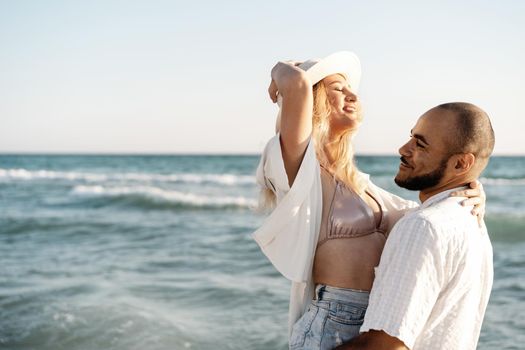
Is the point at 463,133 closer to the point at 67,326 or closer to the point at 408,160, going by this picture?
the point at 408,160

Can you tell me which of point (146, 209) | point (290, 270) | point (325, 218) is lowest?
point (146, 209)

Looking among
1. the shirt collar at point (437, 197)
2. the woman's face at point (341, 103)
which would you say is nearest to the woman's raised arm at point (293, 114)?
the woman's face at point (341, 103)

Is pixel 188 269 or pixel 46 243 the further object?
pixel 46 243

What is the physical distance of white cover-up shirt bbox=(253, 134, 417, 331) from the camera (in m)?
2.56

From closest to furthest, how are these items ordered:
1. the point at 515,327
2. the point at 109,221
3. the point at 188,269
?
1. the point at 515,327
2. the point at 188,269
3. the point at 109,221

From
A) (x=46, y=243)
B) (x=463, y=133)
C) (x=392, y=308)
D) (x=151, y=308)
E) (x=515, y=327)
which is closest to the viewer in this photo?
(x=392, y=308)

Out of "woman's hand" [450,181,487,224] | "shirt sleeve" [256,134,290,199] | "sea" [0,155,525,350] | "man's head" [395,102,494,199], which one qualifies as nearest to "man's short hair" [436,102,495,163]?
"man's head" [395,102,494,199]

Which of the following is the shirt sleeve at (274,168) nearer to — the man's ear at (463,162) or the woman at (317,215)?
the woman at (317,215)

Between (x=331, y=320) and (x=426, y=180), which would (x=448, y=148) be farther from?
(x=331, y=320)

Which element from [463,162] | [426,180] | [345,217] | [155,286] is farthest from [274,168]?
[155,286]

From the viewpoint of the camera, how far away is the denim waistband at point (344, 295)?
2598 millimetres

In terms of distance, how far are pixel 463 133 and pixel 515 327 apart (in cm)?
403

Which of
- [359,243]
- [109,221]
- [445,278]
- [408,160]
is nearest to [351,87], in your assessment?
[408,160]

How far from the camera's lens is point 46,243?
34.0 ft
